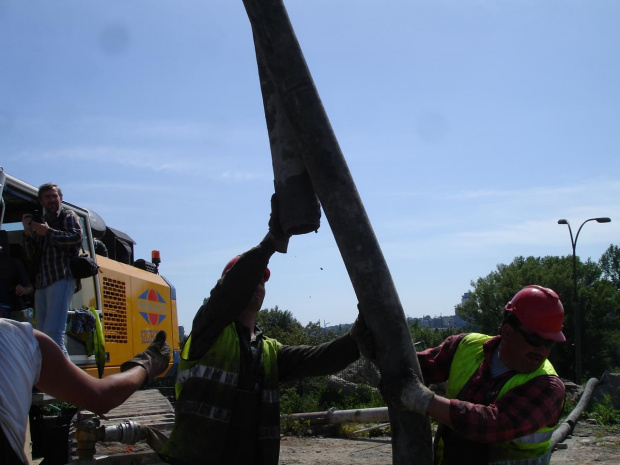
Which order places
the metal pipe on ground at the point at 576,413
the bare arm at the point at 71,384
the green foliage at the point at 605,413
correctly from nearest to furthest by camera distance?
the bare arm at the point at 71,384 < the metal pipe on ground at the point at 576,413 < the green foliage at the point at 605,413

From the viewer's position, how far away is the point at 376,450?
9898 millimetres

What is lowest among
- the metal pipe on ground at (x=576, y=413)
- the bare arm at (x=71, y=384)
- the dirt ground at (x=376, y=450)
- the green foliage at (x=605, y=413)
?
the dirt ground at (x=376, y=450)

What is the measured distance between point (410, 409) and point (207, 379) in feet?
3.11

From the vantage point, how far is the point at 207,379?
2939mm

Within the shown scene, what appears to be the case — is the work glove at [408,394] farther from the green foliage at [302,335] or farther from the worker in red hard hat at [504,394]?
the green foliage at [302,335]

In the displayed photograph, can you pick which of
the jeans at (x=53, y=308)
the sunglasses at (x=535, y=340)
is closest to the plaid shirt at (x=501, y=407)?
the sunglasses at (x=535, y=340)

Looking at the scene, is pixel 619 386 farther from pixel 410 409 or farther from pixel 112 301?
pixel 410 409

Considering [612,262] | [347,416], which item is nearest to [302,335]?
[347,416]

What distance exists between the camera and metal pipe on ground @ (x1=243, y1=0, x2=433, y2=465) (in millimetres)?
2408

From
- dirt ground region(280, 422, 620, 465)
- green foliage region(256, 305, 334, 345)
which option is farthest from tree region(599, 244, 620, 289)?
dirt ground region(280, 422, 620, 465)

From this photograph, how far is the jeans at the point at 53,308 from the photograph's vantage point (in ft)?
20.0

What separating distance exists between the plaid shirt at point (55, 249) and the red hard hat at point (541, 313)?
4453 mm

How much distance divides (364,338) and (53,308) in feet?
14.1

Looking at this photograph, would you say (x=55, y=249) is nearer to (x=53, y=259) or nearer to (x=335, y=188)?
(x=53, y=259)
